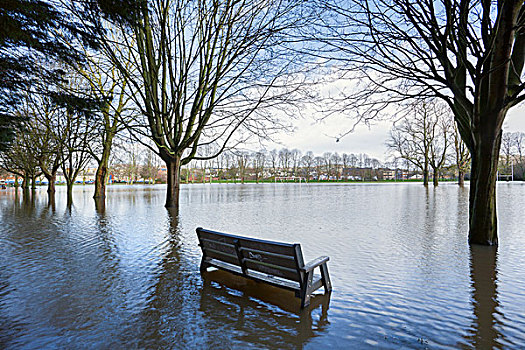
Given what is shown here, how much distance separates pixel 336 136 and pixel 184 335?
699cm

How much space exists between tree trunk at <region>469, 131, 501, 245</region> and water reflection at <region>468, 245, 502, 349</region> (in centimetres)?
77

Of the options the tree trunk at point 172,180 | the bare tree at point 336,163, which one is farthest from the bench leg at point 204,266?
the bare tree at point 336,163

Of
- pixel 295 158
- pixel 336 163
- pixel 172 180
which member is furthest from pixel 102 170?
pixel 336 163

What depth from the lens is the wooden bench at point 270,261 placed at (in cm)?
352

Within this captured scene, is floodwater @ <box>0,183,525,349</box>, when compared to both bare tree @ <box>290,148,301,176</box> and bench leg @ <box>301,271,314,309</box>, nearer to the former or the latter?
bench leg @ <box>301,271,314,309</box>

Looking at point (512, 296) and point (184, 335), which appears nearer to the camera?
point (184, 335)

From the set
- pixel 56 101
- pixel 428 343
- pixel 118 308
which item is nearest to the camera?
pixel 428 343

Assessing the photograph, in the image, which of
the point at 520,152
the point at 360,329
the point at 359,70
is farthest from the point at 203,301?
the point at 520,152

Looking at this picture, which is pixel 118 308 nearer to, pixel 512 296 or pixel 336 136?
pixel 512 296

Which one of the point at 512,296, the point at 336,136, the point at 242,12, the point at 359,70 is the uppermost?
the point at 242,12

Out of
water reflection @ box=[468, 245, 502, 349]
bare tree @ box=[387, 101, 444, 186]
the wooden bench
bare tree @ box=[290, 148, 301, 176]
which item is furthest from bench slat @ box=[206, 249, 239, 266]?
bare tree @ box=[290, 148, 301, 176]

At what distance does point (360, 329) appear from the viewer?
124 inches

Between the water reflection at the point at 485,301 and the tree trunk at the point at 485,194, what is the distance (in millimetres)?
768

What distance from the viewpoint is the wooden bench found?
3518 millimetres
